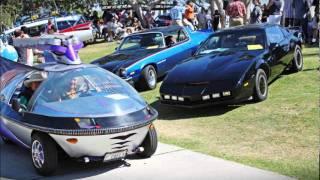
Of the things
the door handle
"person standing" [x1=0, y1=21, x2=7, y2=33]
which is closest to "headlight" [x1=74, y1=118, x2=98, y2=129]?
the door handle

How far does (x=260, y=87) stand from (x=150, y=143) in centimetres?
319

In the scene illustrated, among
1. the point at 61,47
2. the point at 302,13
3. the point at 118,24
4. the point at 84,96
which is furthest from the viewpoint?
the point at 118,24

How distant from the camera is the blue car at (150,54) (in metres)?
12.0

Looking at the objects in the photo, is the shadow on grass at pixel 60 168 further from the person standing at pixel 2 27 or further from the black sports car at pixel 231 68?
the person standing at pixel 2 27

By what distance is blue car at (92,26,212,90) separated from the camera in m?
12.0

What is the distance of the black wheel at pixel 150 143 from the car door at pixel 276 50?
151 inches

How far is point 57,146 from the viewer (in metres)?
6.42

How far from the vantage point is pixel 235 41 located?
10.4 m

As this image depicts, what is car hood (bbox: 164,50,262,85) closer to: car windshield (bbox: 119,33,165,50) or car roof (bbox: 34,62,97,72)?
car roof (bbox: 34,62,97,72)

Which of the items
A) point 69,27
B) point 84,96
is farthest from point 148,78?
point 69,27

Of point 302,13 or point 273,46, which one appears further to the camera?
point 302,13

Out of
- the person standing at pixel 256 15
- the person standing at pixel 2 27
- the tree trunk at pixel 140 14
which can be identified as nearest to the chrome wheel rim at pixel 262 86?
the person standing at pixel 256 15

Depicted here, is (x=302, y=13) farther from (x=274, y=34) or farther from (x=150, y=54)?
(x=150, y=54)

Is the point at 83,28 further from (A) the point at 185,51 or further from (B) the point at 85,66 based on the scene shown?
(B) the point at 85,66
